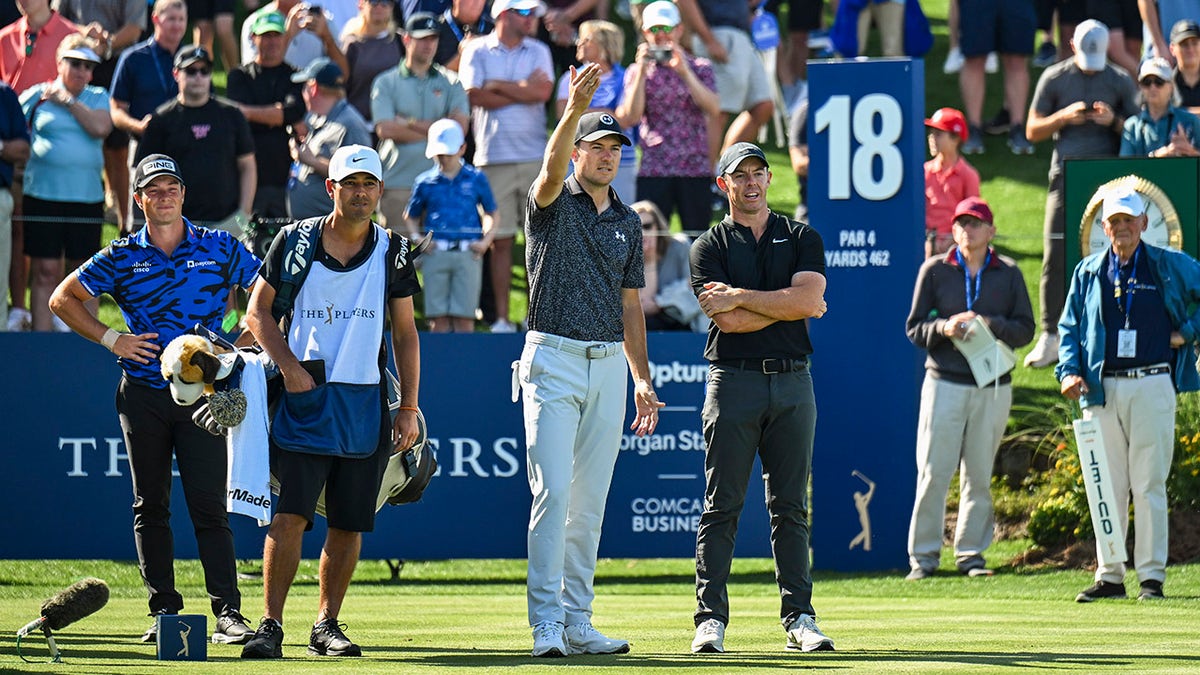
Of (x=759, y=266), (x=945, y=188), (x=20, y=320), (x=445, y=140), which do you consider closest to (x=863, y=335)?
(x=945, y=188)

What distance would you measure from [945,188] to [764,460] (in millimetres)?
6947

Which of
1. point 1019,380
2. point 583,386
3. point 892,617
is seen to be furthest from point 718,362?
point 1019,380

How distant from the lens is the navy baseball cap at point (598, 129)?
7.88 metres

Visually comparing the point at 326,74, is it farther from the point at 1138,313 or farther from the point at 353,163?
the point at 353,163

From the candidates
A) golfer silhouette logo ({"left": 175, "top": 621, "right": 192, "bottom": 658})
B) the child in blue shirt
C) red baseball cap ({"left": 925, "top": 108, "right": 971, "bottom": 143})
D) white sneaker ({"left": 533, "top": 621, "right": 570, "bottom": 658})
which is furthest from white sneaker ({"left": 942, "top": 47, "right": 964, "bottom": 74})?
golfer silhouette logo ({"left": 175, "top": 621, "right": 192, "bottom": 658})

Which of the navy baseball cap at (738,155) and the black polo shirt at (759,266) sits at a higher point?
the navy baseball cap at (738,155)

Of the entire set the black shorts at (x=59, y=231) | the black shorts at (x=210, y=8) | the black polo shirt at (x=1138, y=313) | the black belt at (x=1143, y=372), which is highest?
the black shorts at (x=210, y=8)

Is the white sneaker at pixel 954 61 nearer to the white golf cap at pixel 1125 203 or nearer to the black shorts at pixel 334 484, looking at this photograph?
the white golf cap at pixel 1125 203

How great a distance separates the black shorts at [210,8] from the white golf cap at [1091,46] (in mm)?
8835

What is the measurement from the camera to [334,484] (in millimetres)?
8039

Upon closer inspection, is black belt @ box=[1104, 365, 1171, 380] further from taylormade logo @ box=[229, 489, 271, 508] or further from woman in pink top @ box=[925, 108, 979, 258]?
taylormade logo @ box=[229, 489, 271, 508]

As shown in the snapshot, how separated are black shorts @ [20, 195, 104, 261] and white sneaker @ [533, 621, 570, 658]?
24.5ft

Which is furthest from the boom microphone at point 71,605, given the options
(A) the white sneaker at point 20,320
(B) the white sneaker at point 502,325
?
(B) the white sneaker at point 502,325

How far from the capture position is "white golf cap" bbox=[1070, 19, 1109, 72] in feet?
49.3
